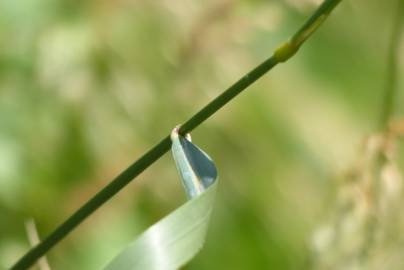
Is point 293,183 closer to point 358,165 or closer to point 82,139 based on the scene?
point 82,139

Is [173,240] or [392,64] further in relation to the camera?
[392,64]

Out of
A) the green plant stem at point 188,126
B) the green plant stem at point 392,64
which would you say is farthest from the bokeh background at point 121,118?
the green plant stem at point 188,126

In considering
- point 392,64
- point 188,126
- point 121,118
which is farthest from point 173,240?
point 121,118

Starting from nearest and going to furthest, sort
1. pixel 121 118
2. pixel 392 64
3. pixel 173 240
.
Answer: pixel 173 240 < pixel 392 64 < pixel 121 118

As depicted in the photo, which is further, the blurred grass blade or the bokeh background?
the bokeh background

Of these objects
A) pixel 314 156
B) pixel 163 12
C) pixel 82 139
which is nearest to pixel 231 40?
pixel 163 12

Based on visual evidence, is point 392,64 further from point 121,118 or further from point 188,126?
point 188,126

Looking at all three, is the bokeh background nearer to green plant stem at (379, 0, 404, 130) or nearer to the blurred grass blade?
green plant stem at (379, 0, 404, 130)

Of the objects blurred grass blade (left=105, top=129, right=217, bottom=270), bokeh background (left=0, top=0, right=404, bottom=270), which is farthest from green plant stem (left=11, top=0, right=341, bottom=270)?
bokeh background (left=0, top=0, right=404, bottom=270)

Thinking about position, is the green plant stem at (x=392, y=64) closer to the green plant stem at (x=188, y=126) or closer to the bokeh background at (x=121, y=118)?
the bokeh background at (x=121, y=118)
